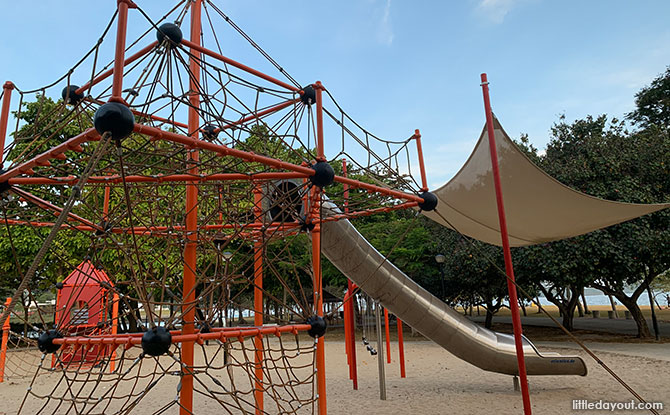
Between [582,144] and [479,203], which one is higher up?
[582,144]

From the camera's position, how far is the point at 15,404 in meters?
7.12

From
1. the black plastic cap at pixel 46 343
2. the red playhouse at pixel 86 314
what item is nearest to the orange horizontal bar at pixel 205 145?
the red playhouse at pixel 86 314

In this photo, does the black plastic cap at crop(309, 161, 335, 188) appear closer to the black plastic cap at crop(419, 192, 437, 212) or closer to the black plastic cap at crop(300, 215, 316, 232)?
the black plastic cap at crop(300, 215, 316, 232)

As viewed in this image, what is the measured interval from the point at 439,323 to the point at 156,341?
5.23m

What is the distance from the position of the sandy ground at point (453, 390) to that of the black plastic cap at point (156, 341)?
4329mm

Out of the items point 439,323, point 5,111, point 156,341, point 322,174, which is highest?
point 5,111

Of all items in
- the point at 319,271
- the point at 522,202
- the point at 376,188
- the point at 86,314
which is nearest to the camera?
the point at 376,188

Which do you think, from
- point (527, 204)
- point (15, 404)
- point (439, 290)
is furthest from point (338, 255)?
point (439, 290)

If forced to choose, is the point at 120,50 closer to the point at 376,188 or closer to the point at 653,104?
the point at 376,188

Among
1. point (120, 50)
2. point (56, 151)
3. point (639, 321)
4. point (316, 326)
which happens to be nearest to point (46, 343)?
point (56, 151)

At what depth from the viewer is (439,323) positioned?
684cm

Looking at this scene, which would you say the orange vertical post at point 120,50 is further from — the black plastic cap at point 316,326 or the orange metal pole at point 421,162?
the orange metal pole at point 421,162

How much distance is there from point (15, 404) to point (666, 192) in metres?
17.4

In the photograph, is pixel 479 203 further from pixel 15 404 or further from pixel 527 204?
pixel 15 404
